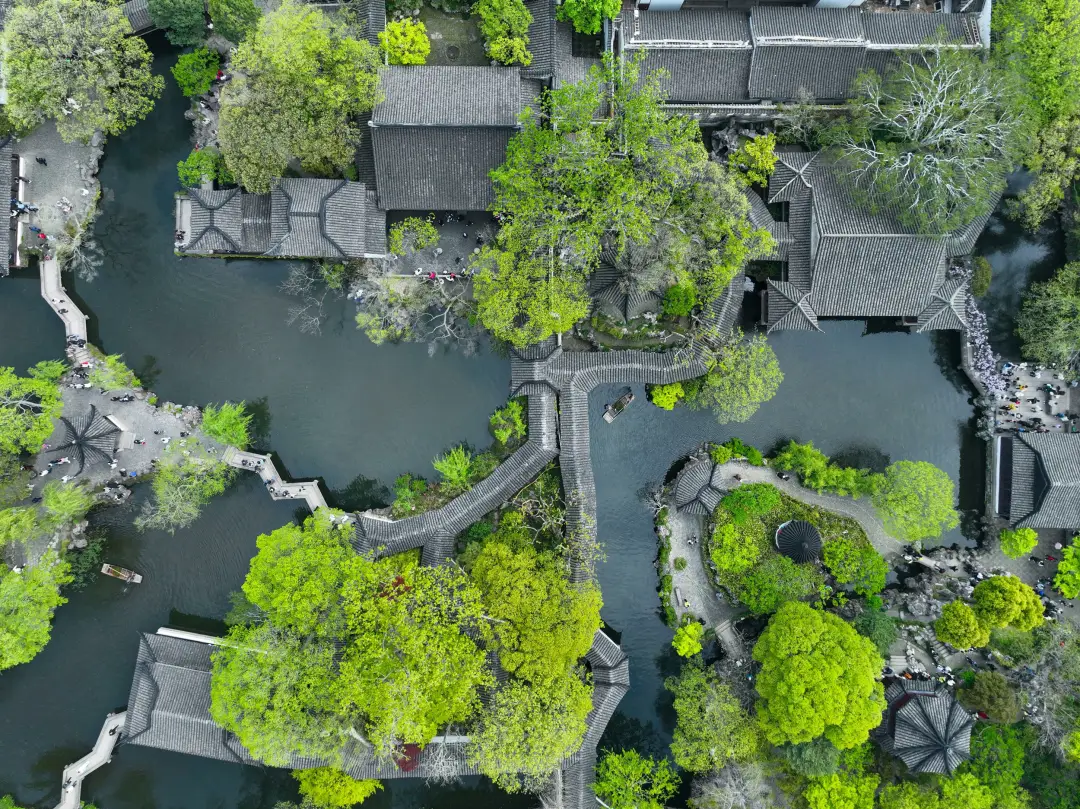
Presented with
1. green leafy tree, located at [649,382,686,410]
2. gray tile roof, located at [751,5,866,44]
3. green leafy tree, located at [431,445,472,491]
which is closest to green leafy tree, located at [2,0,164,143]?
green leafy tree, located at [431,445,472,491]

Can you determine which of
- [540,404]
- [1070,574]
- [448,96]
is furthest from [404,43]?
[1070,574]

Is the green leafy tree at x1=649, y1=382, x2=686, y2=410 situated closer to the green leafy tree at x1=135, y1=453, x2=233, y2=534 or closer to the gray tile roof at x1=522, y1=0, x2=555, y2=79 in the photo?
the gray tile roof at x1=522, y1=0, x2=555, y2=79

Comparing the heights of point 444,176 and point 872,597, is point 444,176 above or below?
above

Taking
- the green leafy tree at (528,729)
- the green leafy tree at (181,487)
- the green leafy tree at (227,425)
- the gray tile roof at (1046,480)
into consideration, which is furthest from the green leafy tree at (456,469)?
the gray tile roof at (1046,480)

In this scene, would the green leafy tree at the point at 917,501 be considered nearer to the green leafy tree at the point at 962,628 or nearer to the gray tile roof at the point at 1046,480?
the green leafy tree at the point at 962,628

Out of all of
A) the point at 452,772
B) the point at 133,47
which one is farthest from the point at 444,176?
the point at 452,772

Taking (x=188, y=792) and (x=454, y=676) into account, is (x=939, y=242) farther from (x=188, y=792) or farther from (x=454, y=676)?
(x=188, y=792)

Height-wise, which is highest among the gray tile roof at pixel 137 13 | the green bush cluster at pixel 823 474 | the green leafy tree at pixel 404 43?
the gray tile roof at pixel 137 13
